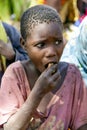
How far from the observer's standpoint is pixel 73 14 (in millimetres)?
5684

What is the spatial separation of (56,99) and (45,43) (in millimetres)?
363

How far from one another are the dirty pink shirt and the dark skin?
109mm

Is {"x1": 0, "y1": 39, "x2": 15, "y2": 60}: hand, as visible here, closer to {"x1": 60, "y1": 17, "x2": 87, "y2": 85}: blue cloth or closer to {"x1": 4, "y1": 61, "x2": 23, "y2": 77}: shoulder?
{"x1": 60, "y1": 17, "x2": 87, "y2": 85}: blue cloth

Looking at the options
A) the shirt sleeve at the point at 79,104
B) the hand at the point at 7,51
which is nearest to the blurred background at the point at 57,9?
the hand at the point at 7,51

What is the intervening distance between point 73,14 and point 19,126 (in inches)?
131

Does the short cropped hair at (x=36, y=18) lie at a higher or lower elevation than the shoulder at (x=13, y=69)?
higher

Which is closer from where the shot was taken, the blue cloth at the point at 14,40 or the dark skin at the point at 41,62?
the dark skin at the point at 41,62

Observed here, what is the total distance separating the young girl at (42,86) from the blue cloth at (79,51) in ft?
1.52

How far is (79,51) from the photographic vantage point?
3.35m

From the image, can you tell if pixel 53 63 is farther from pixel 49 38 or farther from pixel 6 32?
pixel 6 32

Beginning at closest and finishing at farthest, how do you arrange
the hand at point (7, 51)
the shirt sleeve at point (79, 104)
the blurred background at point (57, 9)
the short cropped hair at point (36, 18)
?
the short cropped hair at point (36, 18) → the shirt sleeve at point (79, 104) → the hand at point (7, 51) → the blurred background at point (57, 9)

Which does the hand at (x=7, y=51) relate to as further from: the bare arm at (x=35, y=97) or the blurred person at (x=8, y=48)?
the bare arm at (x=35, y=97)

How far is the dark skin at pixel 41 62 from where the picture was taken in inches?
97.3

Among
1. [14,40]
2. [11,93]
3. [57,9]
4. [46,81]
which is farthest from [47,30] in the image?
[57,9]
